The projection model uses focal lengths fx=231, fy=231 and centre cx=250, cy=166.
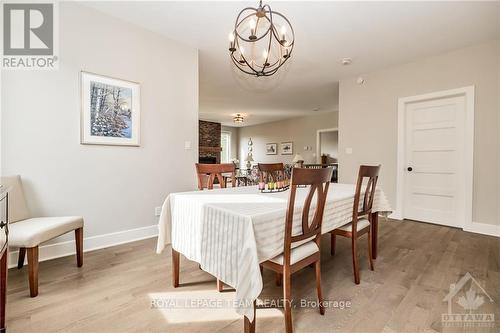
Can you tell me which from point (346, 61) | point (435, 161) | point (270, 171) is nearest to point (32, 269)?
point (270, 171)

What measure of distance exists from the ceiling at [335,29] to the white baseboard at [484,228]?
7.98ft

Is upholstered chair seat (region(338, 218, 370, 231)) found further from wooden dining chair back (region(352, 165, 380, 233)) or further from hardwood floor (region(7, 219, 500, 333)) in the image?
hardwood floor (region(7, 219, 500, 333))

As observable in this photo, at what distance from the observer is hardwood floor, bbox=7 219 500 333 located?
1363 millimetres

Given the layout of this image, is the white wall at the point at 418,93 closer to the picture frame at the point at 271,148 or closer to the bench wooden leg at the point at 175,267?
the bench wooden leg at the point at 175,267

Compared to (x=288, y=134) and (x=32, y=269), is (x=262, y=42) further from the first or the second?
(x=288, y=134)

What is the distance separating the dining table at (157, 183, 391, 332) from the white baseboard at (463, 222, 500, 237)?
2757 mm

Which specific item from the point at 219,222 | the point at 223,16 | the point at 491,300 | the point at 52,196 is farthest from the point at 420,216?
the point at 52,196

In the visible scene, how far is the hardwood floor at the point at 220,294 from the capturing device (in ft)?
4.47

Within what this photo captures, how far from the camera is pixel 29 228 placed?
1688 millimetres

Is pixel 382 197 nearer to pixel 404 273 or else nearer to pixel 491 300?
pixel 404 273

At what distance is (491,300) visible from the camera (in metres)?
1.62

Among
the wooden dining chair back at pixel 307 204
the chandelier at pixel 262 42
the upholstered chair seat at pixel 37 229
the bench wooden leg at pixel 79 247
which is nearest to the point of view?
the wooden dining chair back at pixel 307 204

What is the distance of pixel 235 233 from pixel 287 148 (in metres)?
8.02

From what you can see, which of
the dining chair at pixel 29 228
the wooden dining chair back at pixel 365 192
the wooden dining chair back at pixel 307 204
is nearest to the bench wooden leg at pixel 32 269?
the dining chair at pixel 29 228
